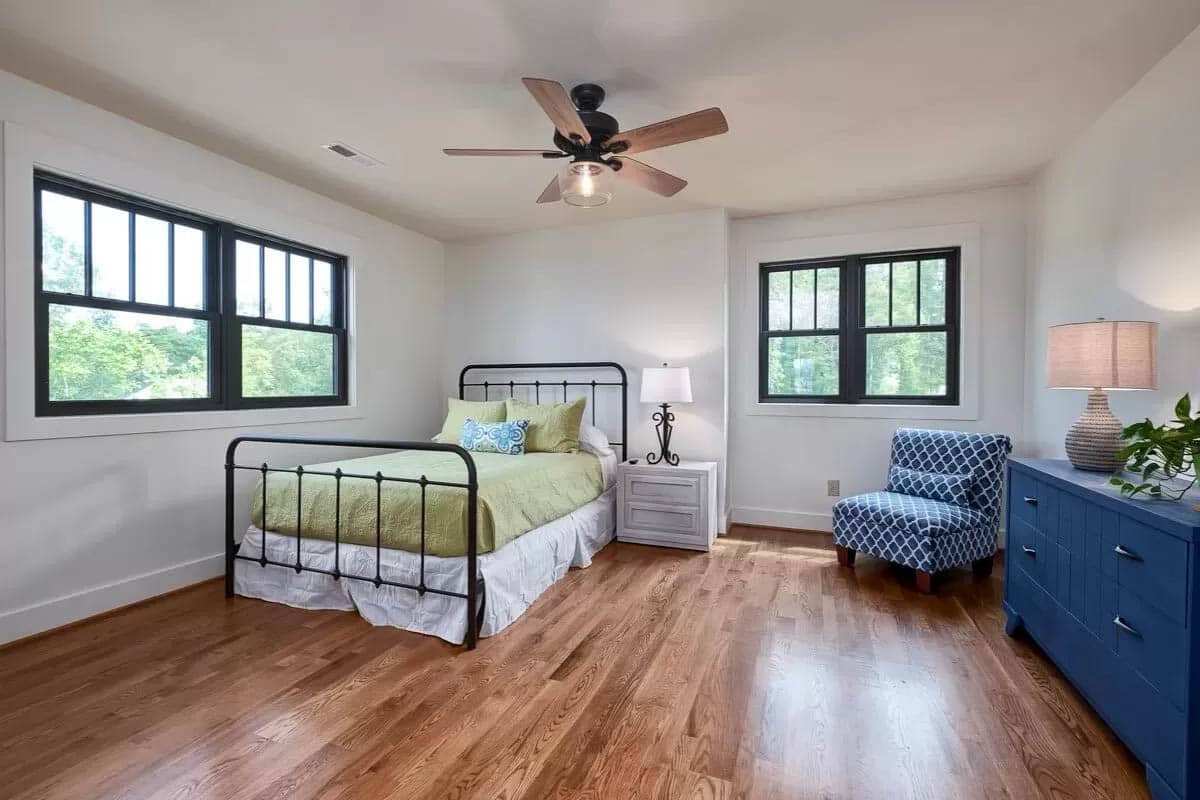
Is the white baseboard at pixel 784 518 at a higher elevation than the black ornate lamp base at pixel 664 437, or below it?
below

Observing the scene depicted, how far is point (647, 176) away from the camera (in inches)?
104

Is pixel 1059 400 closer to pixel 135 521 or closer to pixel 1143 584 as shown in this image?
pixel 1143 584

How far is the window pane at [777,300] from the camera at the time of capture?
4328 mm

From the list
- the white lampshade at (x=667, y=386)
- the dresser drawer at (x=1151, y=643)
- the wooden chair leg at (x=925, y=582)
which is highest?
the white lampshade at (x=667, y=386)

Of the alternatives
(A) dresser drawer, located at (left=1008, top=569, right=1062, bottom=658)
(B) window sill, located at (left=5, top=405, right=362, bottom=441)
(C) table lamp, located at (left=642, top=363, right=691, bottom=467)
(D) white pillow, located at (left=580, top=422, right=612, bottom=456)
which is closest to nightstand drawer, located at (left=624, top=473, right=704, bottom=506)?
(C) table lamp, located at (left=642, top=363, right=691, bottom=467)

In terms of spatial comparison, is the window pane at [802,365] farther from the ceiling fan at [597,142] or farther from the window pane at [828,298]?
the ceiling fan at [597,142]

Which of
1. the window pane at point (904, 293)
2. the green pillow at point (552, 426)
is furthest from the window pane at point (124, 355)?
the window pane at point (904, 293)

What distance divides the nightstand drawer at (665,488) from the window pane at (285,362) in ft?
7.70

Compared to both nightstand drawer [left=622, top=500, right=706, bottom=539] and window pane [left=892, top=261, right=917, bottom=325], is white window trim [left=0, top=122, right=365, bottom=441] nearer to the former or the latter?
nightstand drawer [left=622, top=500, right=706, bottom=539]

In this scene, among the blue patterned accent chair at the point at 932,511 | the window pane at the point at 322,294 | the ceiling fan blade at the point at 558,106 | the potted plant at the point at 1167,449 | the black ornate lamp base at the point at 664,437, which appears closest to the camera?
the potted plant at the point at 1167,449

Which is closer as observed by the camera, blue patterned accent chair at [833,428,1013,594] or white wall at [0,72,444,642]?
white wall at [0,72,444,642]

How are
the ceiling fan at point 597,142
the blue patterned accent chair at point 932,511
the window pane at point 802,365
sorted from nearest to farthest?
the ceiling fan at point 597,142, the blue patterned accent chair at point 932,511, the window pane at point 802,365

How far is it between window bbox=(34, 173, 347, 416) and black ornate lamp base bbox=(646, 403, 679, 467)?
2470 millimetres

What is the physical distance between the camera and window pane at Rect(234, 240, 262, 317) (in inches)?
133
